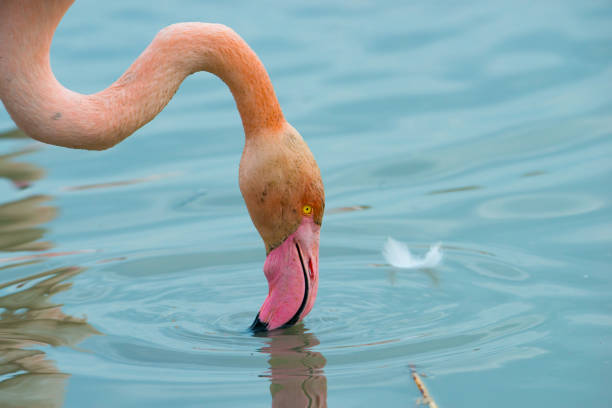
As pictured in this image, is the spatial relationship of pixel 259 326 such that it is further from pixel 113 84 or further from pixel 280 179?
pixel 113 84

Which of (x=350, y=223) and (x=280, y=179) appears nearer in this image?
(x=280, y=179)

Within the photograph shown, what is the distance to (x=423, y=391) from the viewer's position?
3.54 m

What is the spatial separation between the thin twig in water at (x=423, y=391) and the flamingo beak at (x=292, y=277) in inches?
27.4

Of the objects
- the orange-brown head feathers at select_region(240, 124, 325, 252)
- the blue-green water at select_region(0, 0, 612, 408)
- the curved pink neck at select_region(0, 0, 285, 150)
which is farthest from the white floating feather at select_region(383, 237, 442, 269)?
the curved pink neck at select_region(0, 0, 285, 150)

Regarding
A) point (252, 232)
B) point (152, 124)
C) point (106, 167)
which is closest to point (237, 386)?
point (252, 232)

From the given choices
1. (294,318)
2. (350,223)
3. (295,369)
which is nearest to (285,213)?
(294,318)

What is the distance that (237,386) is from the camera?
12.0 feet

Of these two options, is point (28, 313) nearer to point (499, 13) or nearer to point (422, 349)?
point (422, 349)

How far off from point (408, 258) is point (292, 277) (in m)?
1.10

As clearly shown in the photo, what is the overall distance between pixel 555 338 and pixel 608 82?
5.06 metres

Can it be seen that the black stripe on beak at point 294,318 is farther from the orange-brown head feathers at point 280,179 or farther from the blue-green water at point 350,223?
the orange-brown head feathers at point 280,179

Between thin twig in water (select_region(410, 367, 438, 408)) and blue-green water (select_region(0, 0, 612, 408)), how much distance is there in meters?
0.03

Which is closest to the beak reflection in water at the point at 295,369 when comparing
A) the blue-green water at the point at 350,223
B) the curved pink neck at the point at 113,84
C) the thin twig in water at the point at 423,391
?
the blue-green water at the point at 350,223

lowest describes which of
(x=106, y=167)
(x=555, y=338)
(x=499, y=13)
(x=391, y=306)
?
(x=555, y=338)
